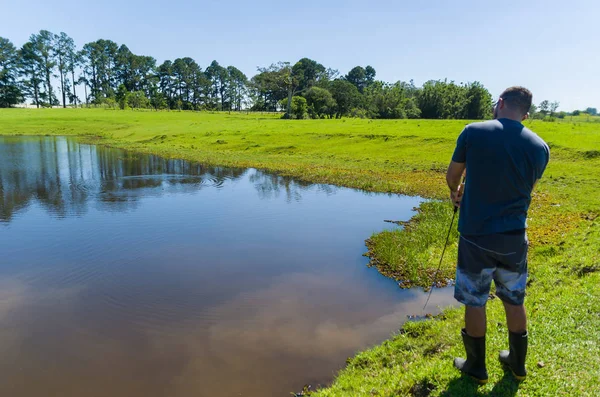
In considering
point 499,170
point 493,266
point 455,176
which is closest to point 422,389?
point 493,266

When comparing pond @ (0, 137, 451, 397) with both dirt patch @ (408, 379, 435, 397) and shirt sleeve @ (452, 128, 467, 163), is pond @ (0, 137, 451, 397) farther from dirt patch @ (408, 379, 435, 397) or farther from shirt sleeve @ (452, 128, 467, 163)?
shirt sleeve @ (452, 128, 467, 163)

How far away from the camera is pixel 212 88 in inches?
4678

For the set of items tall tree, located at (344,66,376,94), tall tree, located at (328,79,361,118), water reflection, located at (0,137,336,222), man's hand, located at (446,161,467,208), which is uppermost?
tall tree, located at (344,66,376,94)

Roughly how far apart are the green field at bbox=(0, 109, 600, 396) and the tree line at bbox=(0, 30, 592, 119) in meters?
36.0

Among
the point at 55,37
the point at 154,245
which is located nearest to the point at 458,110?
the point at 154,245

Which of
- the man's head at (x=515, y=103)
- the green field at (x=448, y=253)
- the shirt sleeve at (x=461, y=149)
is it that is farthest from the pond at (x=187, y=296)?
the man's head at (x=515, y=103)

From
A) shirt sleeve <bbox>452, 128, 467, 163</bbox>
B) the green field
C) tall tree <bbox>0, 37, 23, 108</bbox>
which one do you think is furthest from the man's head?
tall tree <bbox>0, 37, 23, 108</bbox>

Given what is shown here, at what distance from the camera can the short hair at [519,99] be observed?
406 cm

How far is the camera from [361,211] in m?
15.5

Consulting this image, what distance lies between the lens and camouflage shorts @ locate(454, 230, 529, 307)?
13.3 feet

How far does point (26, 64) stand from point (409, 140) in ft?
339

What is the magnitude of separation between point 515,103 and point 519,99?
53 millimetres

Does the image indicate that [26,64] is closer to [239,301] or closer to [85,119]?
[85,119]

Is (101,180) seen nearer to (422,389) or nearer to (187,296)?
(187,296)
